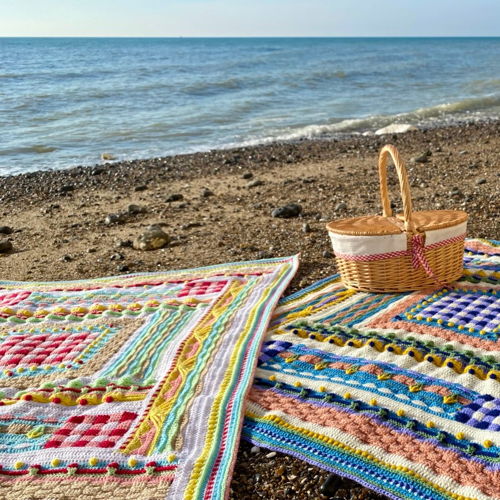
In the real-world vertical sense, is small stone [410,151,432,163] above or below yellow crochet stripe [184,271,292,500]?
above

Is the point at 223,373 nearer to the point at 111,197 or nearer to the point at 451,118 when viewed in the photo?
the point at 111,197

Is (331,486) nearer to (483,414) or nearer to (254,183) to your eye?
(483,414)

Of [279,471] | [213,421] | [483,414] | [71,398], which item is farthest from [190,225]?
[483,414]

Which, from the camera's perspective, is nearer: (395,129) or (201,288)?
(201,288)

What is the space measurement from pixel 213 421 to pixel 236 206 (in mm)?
4120

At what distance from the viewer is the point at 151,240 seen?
5285 millimetres

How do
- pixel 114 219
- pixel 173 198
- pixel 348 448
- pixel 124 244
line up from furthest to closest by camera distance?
pixel 173 198
pixel 114 219
pixel 124 244
pixel 348 448

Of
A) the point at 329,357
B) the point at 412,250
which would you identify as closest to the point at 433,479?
the point at 329,357

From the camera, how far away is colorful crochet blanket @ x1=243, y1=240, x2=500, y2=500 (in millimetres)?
2271

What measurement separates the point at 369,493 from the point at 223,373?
0.94m

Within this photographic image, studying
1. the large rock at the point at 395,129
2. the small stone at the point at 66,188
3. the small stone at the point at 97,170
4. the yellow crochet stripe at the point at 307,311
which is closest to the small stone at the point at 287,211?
the yellow crochet stripe at the point at 307,311

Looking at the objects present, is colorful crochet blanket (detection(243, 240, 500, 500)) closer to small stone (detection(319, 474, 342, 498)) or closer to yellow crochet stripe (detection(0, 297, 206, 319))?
small stone (detection(319, 474, 342, 498))

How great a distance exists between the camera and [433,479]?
2.19 meters

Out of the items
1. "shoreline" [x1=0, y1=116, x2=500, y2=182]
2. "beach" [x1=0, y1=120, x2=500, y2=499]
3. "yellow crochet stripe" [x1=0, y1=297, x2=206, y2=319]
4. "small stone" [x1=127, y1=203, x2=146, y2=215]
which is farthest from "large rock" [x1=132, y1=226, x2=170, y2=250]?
"shoreline" [x1=0, y1=116, x2=500, y2=182]
